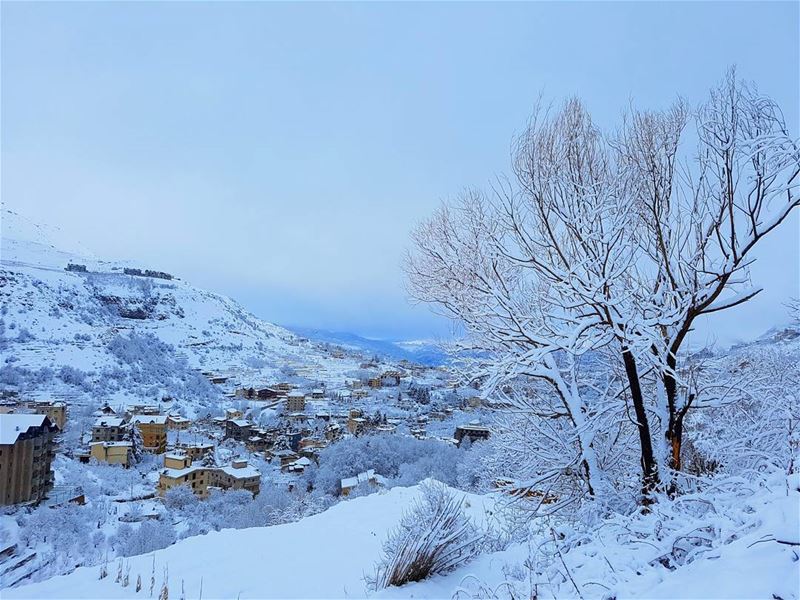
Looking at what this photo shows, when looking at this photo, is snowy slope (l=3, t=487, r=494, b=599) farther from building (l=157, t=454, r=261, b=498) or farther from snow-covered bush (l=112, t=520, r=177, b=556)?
building (l=157, t=454, r=261, b=498)

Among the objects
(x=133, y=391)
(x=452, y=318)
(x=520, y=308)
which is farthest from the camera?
(x=133, y=391)

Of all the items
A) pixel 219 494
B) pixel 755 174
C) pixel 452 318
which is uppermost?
pixel 755 174

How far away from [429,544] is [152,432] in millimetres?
30153

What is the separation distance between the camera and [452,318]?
5.12 metres

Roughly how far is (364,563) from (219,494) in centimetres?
2013

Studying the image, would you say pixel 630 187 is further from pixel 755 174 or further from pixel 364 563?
pixel 364 563

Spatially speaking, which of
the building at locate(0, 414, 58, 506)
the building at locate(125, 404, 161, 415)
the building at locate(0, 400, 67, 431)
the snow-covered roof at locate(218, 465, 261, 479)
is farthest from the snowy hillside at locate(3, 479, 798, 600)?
the building at locate(125, 404, 161, 415)

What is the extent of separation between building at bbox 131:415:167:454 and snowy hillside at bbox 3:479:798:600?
84.8 ft

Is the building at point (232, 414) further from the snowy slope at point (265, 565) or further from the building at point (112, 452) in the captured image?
the snowy slope at point (265, 565)

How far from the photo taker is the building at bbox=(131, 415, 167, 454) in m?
27.3

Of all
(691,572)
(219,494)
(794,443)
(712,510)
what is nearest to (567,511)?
(794,443)

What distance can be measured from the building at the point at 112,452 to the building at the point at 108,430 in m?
1.14

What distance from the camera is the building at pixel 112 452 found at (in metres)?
23.0

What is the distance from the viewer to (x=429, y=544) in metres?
3.66
